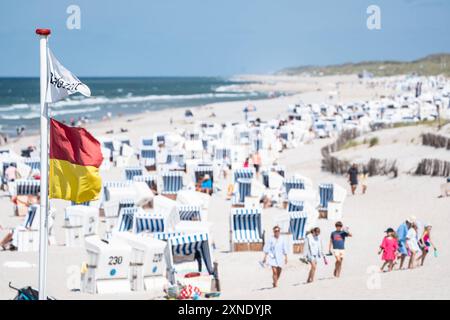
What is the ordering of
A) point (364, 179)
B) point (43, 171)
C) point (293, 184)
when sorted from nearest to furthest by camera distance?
Answer: point (43, 171), point (293, 184), point (364, 179)

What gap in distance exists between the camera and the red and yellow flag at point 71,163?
7504 millimetres

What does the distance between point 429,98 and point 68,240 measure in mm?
30263

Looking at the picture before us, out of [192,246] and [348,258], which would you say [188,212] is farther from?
[192,246]

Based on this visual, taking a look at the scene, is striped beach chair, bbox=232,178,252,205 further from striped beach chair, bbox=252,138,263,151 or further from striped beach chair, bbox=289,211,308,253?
striped beach chair, bbox=252,138,263,151

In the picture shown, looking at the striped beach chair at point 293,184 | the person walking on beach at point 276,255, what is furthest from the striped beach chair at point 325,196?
the person walking on beach at point 276,255

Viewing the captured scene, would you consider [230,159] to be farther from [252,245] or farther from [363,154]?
[252,245]

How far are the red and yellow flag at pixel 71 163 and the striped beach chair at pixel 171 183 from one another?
34.0 ft

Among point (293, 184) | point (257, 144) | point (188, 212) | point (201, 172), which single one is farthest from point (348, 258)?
point (257, 144)

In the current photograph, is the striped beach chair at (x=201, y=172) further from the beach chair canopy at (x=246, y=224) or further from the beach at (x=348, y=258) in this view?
the beach chair canopy at (x=246, y=224)

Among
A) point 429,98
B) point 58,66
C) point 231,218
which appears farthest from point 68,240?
point 429,98

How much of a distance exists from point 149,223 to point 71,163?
472cm

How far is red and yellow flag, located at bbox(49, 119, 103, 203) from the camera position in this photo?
750 cm

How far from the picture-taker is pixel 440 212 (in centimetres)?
1540

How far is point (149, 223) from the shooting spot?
12.1 metres
